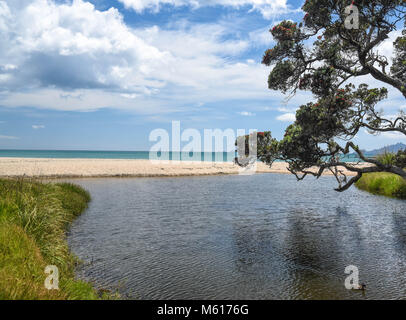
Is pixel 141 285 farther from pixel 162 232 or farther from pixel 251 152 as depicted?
pixel 251 152

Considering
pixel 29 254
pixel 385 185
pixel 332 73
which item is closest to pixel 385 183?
pixel 385 185

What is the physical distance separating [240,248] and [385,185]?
85.0 ft

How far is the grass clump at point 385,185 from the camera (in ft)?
102

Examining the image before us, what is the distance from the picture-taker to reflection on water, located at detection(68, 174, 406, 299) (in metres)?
10.6

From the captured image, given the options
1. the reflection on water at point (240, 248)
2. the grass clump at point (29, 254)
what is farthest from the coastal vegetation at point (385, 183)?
the grass clump at point (29, 254)

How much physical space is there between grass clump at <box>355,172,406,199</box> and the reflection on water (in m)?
5.40

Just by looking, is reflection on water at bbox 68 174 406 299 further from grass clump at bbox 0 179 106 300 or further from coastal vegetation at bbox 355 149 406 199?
coastal vegetation at bbox 355 149 406 199

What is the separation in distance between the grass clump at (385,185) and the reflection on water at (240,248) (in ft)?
17.7

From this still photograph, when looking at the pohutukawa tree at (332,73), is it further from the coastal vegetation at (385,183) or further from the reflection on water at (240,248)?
the coastal vegetation at (385,183)

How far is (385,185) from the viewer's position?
1313 inches

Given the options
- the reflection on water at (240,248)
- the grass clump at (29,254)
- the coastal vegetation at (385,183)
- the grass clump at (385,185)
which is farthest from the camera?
the grass clump at (385,185)

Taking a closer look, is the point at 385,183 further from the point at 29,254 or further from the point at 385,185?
the point at 29,254
